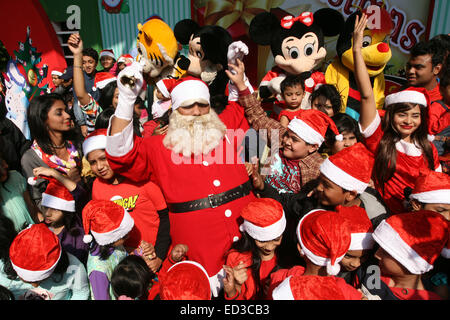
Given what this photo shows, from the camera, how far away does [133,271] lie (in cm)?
191

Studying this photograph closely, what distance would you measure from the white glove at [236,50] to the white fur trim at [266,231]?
1.36 m

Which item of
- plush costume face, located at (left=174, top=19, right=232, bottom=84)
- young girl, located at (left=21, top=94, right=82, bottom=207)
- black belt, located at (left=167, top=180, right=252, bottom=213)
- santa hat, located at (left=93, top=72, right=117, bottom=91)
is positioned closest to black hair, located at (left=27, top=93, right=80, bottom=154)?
young girl, located at (left=21, top=94, right=82, bottom=207)

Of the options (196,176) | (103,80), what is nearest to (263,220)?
(196,176)

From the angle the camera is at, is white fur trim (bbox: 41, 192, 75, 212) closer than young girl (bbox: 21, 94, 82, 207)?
Yes

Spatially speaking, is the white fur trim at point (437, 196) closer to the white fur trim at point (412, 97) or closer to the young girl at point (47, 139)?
the white fur trim at point (412, 97)

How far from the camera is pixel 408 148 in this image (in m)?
2.25

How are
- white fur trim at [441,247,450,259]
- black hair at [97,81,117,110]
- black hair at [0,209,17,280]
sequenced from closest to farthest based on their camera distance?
white fur trim at [441,247,450,259]
black hair at [0,209,17,280]
black hair at [97,81,117,110]

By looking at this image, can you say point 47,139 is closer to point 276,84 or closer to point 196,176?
point 196,176

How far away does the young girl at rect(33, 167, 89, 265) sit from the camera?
2.26m

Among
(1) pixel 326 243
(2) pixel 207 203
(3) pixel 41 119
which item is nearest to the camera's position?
(1) pixel 326 243

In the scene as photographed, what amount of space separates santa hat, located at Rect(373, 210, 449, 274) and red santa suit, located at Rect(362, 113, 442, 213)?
30.1 inches

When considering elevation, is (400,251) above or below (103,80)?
below

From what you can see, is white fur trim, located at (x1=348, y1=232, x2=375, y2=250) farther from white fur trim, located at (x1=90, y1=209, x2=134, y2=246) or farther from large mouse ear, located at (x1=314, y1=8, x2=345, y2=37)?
large mouse ear, located at (x1=314, y1=8, x2=345, y2=37)

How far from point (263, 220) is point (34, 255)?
4.67ft
